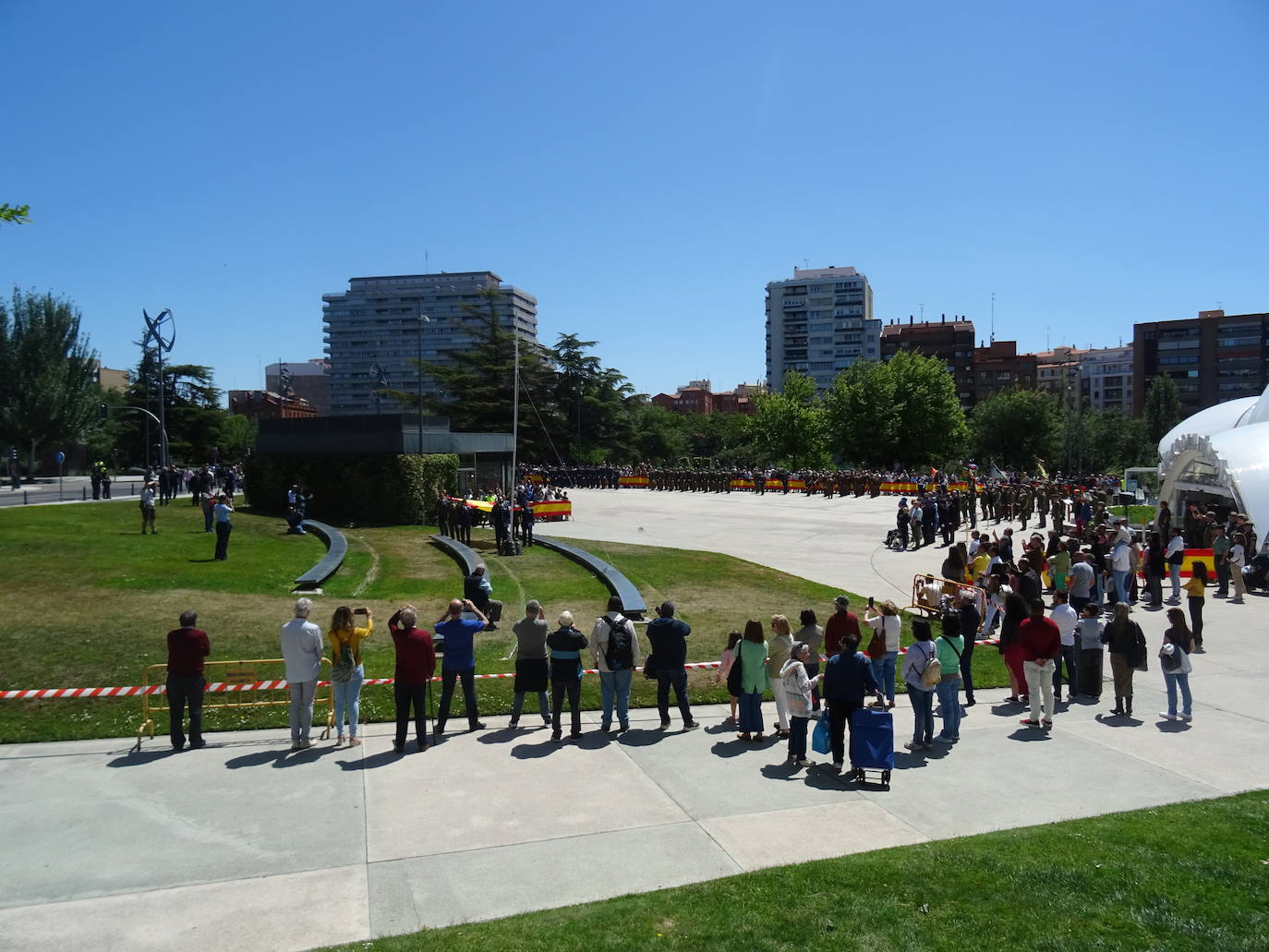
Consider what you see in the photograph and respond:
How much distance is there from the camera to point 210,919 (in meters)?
5.74

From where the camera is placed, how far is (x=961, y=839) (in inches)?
270

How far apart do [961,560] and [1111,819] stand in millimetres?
9662

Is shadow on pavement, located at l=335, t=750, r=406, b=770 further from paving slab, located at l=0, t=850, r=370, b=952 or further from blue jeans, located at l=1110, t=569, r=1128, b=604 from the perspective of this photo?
blue jeans, located at l=1110, t=569, r=1128, b=604

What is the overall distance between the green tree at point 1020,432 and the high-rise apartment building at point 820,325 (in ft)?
219

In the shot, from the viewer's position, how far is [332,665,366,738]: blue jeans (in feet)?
30.1

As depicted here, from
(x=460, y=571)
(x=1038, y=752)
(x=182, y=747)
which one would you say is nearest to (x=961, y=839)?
(x=1038, y=752)

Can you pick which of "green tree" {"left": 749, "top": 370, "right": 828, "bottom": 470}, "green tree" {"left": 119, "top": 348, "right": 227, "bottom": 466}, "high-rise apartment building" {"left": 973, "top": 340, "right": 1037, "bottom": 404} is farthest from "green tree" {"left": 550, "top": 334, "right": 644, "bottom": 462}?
"high-rise apartment building" {"left": 973, "top": 340, "right": 1037, "bottom": 404}

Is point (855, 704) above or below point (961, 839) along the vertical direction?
above

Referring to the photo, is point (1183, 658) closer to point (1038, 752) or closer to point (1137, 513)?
point (1038, 752)

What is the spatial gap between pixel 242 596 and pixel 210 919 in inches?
452

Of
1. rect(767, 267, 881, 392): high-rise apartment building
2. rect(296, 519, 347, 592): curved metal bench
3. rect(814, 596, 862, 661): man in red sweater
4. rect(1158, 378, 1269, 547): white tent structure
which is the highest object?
rect(767, 267, 881, 392): high-rise apartment building

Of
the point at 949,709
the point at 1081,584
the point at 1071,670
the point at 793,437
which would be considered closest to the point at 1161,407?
the point at 793,437

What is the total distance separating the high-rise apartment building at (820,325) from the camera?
5960 inches

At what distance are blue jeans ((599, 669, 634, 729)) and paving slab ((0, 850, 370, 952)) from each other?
12.4 ft
